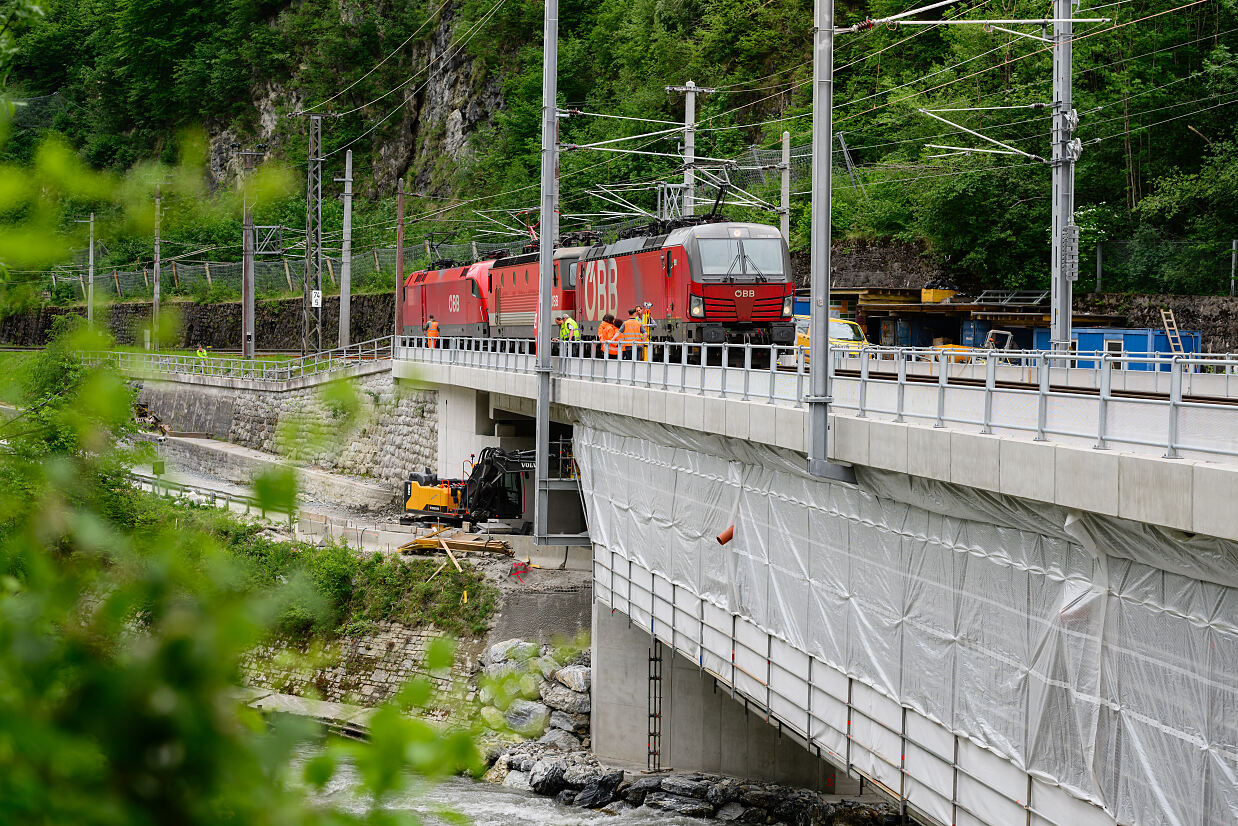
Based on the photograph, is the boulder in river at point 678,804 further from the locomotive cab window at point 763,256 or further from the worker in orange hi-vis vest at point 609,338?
the locomotive cab window at point 763,256

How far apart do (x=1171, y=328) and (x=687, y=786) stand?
21.4 m

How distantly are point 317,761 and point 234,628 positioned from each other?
351mm

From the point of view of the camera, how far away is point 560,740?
24562mm

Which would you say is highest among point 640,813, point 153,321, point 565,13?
point 565,13

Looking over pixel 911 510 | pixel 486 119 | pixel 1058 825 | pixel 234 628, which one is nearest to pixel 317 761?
pixel 234 628

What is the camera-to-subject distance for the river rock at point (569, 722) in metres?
24.8

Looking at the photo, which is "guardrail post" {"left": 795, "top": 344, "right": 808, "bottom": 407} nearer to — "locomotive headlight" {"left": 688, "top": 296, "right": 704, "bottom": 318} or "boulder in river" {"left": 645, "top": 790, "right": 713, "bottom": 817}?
"boulder in river" {"left": 645, "top": 790, "right": 713, "bottom": 817}

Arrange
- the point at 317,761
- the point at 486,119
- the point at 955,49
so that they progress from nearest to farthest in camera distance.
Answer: the point at 317,761 < the point at 955,49 < the point at 486,119

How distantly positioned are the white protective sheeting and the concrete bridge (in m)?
0.02

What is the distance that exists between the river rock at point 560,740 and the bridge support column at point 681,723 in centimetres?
57

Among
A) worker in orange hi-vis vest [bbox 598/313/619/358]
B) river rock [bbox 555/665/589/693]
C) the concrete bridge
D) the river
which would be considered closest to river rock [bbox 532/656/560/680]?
river rock [bbox 555/665/589/693]

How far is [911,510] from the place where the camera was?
43.8ft

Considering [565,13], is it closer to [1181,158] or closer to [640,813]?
[1181,158]

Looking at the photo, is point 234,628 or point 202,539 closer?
point 234,628
